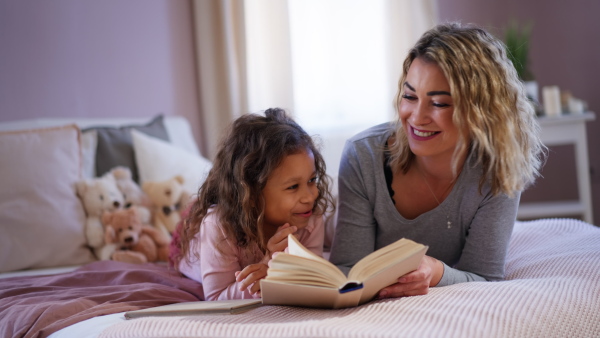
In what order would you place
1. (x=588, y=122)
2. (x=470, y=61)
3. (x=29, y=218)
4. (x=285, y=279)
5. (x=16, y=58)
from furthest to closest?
(x=588, y=122) < (x=16, y=58) < (x=29, y=218) < (x=470, y=61) < (x=285, y=279)

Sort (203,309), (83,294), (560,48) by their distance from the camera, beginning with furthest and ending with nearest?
1. (560,48)
2. (83,294)
3. (203,309)

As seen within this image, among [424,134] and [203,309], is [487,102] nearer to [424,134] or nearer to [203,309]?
[424,134]

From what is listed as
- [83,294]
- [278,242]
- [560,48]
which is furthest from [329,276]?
[560,48]

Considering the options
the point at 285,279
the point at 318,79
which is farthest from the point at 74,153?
the point at 318,79

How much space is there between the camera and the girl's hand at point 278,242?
144 centimetres

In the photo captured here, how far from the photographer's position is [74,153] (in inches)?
86.7

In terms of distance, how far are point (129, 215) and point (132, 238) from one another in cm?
8

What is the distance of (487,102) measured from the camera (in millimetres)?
1375

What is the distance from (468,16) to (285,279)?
9.55 ft

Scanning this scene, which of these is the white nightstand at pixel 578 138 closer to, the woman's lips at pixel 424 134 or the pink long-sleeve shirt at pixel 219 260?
the woman's lips at pixel 424 134

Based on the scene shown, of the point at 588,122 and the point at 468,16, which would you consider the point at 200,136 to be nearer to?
the point at 468,16

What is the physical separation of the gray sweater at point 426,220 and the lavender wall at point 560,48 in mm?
2226

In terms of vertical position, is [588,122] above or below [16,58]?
below

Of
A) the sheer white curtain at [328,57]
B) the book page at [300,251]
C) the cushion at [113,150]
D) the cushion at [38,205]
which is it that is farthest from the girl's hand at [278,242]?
the sheer white curtain at [328,57]
